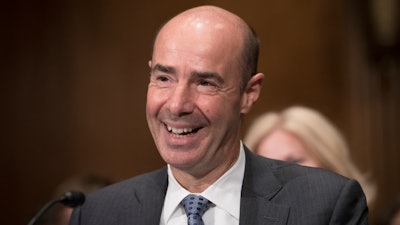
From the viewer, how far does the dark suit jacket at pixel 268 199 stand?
8.14 feet

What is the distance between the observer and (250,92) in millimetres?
2621

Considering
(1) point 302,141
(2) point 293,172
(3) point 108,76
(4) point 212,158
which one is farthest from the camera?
(3) point 108,76

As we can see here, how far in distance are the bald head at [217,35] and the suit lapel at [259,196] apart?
279 millimetres

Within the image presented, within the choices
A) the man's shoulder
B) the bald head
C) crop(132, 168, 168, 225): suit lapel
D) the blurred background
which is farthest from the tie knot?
the blurred background

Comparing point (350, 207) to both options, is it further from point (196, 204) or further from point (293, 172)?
→ point (196, 204)

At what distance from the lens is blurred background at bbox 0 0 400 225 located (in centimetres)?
599

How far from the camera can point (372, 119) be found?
6688 mm

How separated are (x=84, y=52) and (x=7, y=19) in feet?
1.92

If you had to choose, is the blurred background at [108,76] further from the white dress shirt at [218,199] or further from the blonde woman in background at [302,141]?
the white dress shirt at [218,199]

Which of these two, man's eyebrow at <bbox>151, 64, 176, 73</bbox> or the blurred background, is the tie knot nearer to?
man's eyebrow at <bbox>151, 64, 176, 73</bbox>

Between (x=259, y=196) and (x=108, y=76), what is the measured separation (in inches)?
147

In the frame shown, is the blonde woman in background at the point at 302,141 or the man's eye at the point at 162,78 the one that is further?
the blonde woman in background at the point at 302,141

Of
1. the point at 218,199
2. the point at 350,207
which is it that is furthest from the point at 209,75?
the point at 350,207

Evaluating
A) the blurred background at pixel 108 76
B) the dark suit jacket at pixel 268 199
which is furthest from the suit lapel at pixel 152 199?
the blurred background at pixel 108 76
